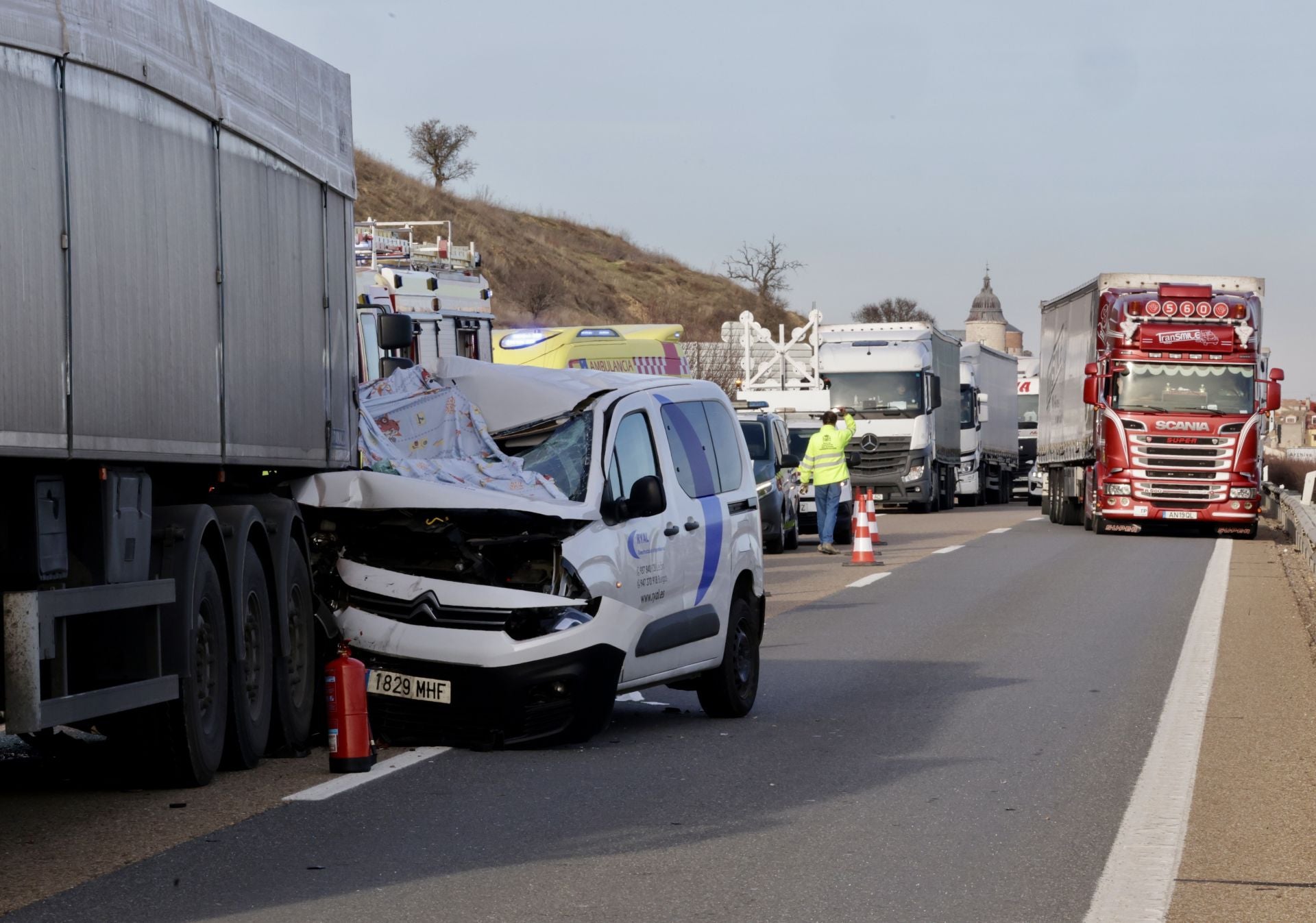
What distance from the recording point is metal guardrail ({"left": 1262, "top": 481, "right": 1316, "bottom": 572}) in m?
23.1

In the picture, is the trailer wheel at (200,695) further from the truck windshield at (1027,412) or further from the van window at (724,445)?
the truck windshield at (1027,412)

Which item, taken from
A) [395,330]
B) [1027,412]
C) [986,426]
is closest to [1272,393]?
[986,426]

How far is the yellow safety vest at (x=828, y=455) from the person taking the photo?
26484mm

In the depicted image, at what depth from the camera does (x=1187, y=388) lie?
30.4 metres

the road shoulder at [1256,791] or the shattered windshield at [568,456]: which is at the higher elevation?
the shattered windshield at [568,456]

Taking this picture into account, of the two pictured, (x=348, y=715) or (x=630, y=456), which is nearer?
(x=348, y=715)

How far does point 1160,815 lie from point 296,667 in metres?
4.12

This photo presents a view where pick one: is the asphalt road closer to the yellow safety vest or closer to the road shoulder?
Result: the road shoulder

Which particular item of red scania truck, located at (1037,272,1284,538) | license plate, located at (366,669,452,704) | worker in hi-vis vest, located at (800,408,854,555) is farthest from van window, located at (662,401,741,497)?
red scania truck, located at (1037,272,1284,538)

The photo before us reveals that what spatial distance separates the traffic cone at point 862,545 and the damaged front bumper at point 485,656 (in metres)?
14.7

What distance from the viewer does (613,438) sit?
396 inches

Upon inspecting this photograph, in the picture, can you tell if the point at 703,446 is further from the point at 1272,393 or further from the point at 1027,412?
the point at 1027,412

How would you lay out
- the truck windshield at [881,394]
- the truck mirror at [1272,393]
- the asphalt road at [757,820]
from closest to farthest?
the asphalt road at [757,820] → the truck mirror at [1272,393] → the truck windshield at [881,394]

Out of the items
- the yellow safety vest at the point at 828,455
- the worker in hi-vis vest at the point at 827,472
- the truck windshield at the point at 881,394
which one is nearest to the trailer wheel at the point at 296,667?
the worker in hi-vis vest at the point at 827,472
